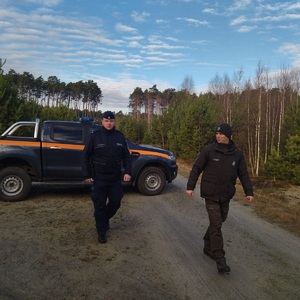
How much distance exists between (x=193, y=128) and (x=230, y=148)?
19.7 m

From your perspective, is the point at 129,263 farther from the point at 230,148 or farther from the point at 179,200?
the point at 179,200

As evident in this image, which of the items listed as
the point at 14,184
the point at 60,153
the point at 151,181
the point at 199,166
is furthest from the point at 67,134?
the point at 199,166

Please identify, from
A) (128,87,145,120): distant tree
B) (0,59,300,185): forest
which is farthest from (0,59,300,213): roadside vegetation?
(128,87,145,120): distant tree

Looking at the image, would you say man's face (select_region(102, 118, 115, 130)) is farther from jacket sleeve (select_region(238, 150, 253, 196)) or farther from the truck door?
the truck door

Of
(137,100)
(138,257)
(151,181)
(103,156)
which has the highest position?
(137,100)

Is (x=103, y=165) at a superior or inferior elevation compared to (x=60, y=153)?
superior

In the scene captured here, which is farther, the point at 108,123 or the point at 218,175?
the point at 108,123

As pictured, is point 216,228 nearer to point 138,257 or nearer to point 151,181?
point 138,257

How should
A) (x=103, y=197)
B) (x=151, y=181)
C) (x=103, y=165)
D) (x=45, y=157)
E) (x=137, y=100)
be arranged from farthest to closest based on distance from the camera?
(x=137, y=100) → (x=151, y=181) → (x=45, y=157) → (x=103, y=197) → (x=103, y=165)

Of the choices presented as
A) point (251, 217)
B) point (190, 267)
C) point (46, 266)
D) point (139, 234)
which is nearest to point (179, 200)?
point (251, 217)

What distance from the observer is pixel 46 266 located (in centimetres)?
435

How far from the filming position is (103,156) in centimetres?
522

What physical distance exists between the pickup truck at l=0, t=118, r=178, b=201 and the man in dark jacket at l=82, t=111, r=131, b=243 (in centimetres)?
340

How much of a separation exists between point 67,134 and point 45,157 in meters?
0.84
